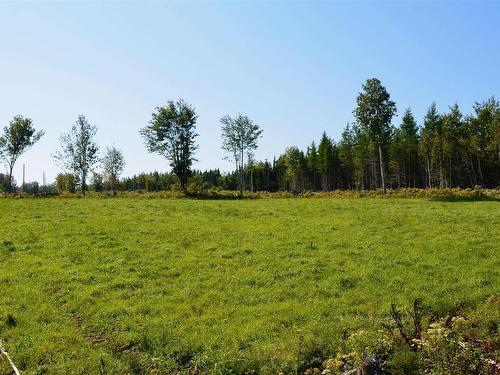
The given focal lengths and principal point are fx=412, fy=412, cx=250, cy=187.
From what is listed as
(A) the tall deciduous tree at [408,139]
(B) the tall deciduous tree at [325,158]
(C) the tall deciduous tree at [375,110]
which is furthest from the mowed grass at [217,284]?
(B) the tall deciduous tree at [325,158]

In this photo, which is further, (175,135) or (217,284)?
(175,135)

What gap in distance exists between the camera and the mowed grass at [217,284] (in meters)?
12.5

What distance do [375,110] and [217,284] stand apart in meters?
50.3

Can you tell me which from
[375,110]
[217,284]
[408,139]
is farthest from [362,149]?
[217,284]

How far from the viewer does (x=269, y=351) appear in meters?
12.0

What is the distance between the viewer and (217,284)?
17828 mm

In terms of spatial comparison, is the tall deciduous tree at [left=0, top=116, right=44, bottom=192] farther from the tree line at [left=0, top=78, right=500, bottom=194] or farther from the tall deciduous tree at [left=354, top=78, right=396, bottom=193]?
the tall deciduous tree at [left=354, top=78, right=396, bottom=193]

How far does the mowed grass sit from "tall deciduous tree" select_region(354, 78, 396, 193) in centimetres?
3280

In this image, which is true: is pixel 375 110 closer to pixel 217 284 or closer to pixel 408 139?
pixel 408 139

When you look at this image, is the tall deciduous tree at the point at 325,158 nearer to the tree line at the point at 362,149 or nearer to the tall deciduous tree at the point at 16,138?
the tree line at the point at 362,149

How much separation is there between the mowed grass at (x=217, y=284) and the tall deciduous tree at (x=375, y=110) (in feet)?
108

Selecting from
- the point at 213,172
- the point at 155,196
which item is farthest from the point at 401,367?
the point at 213,172

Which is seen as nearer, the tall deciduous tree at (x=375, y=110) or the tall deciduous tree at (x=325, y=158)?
the tall deciduous tree at (x=375, y=110)

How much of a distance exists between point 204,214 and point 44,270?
16.6 meters
